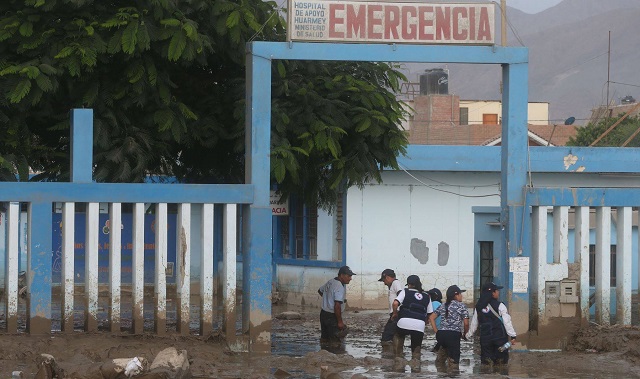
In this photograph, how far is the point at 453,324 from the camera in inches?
580

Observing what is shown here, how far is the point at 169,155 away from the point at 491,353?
6.54 m

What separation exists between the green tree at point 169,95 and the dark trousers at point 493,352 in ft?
13.3

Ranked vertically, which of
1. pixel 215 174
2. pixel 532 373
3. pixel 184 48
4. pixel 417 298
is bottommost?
pixel 532 373

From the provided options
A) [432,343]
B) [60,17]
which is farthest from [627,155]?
[60,17]

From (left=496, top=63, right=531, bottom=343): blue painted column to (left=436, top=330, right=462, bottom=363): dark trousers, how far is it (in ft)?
5.64

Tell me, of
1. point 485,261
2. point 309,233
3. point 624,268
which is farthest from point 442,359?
point 309,233

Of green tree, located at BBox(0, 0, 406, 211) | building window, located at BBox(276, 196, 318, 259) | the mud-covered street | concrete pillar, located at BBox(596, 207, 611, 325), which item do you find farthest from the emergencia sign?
building window, located at BBox(276, 196, 318, 259)

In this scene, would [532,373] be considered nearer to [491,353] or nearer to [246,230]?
[491,353]

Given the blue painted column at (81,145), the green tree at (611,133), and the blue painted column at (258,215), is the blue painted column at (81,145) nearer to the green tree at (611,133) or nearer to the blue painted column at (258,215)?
the blue painted column at (258,215)

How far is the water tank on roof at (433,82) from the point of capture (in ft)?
222

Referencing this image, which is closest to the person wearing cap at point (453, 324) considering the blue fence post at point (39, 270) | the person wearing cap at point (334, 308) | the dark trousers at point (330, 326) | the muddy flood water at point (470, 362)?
the muddy flood water at point (470, 362)

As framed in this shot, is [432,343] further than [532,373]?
Yes

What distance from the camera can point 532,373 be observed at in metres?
14.5

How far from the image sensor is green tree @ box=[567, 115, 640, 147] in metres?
46.6
